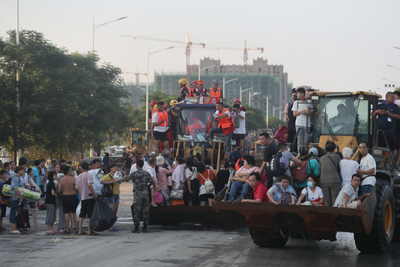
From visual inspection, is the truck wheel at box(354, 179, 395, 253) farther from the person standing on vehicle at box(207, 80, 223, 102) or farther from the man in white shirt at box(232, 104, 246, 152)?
the person standing on vehicle at box(207, 80, 223, 102)

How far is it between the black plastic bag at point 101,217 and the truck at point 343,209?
11.1 ft

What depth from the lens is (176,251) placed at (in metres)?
10.4

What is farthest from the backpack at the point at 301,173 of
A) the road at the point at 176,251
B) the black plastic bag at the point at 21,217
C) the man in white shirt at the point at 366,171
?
the black plastic bag at the point at 21,217

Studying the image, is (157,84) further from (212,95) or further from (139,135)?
(212,95)

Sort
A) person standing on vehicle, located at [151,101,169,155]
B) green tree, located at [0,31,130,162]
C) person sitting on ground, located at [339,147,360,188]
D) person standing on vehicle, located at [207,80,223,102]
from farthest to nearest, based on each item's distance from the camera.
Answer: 1. green tree, located at [0,31,130,162]
2. person standing on vehicle, located at [207,80,223,102]
3. person standing on vehicle, located at [151,101,169,155]
4. person sitting on ground, located at [339,147,360,188]

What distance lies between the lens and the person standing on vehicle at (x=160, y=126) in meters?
17.3

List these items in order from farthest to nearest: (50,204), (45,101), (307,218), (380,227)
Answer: (45,101)
(50,204)
(380,227)
(307,218)

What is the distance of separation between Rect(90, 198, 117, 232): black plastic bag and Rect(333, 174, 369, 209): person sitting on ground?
5795mm

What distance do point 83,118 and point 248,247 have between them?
2818 centimetres

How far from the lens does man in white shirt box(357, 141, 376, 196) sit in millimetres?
9703

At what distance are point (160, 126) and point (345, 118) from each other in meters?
7.40

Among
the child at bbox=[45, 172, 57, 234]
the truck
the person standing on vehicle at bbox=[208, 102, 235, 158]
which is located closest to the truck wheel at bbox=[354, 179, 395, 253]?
the truck

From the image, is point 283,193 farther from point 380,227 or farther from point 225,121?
point 225,121

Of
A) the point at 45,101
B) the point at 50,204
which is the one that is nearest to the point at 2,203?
the point at 50,204
